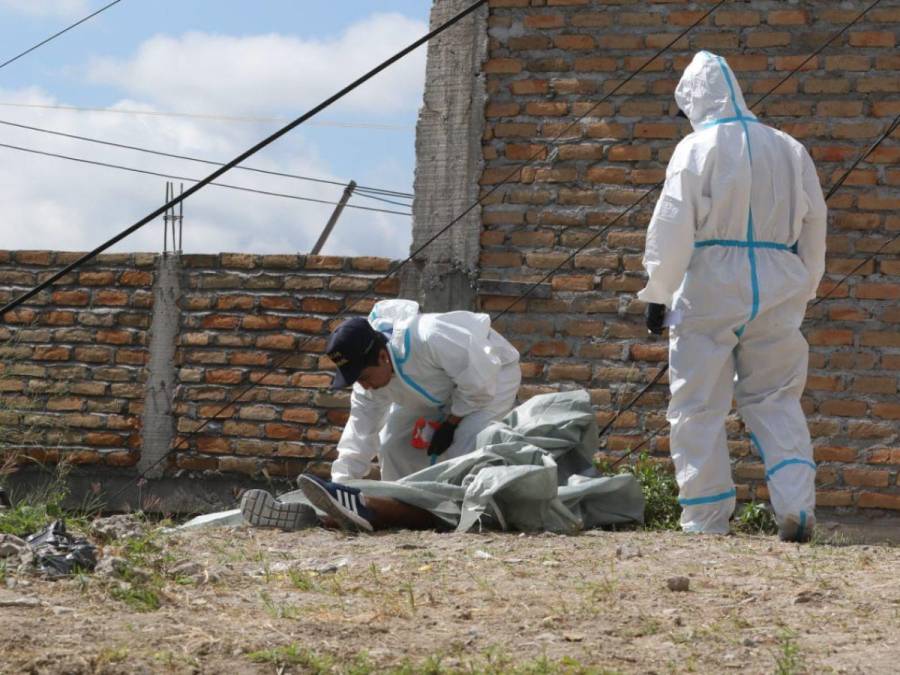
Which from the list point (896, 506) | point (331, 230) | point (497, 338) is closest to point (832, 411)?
point (896, 506)

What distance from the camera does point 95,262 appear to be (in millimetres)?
7363

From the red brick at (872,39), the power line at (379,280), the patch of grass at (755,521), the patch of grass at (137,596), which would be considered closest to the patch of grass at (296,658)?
the patch of grass at (137,596)

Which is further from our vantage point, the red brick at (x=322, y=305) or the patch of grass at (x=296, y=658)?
the red brick at (x=322, y=305)

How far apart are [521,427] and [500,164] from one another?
74.1 inches

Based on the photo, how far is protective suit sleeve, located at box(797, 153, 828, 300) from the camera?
5211mm

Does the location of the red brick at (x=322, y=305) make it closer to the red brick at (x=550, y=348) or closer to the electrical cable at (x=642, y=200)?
the electrical cable at (x=642, y=200)

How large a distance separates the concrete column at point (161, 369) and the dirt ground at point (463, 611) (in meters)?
2.88

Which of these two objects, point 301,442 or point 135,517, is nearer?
point 135,517

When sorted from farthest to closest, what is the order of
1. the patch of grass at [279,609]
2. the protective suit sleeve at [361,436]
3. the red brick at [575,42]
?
the red brick at [575,42] → the protective suit sleeve at [361,436] → the patch of grass at [279,609]

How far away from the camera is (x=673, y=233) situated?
4.99m

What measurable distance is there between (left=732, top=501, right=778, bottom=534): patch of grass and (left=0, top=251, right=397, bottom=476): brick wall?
2189mm

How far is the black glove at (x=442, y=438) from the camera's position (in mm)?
5586

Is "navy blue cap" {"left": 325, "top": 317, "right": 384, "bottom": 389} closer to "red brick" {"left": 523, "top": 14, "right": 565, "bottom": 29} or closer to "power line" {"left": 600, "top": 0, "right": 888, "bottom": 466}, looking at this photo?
"power line" {"left": 600, "top": 0, "right": 888, "bottom": 466}

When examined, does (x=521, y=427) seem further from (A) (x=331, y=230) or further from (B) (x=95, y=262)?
(A) (x=331, y=230)
